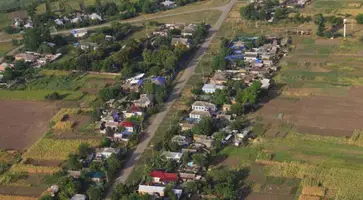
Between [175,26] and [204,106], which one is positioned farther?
[175,26]

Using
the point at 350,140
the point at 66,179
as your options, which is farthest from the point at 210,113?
the point at 66,179

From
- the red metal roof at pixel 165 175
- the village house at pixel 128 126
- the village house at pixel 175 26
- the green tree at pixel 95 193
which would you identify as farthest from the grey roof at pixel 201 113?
the village house at pixel 175 26

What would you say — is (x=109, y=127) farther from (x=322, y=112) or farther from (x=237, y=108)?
(x=322, y=112)

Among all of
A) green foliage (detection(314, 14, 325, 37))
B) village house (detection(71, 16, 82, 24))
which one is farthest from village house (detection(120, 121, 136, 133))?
village house (detection(71, 16, 82, 24))

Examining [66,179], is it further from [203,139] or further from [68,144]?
[203,139]

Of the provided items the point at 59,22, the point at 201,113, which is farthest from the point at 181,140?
the point at 59,22

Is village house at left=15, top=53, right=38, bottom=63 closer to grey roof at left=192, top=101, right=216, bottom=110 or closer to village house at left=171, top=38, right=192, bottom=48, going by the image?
village house at left=171, top=38, right=192, bottom=48
